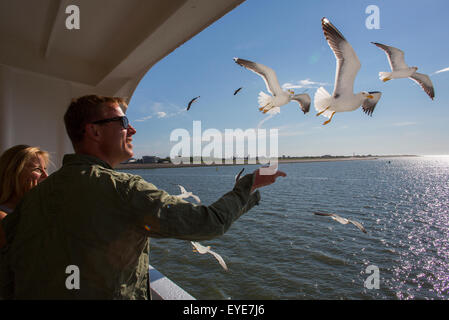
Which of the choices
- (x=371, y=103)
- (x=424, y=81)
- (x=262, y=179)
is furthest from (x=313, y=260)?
(x=262, y=179)

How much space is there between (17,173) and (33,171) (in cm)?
8

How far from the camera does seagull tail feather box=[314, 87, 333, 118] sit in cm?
141

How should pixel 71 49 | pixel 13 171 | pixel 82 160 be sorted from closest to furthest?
1. pixel 82 160
2. pixel 13 171
3. pixel 71 49

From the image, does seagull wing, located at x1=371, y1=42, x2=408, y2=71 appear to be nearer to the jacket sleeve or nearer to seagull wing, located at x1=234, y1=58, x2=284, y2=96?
seagull wing, located at x1=234, y1=58, x2=284, y2=96

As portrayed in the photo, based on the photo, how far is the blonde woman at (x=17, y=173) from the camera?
1396 millimetres

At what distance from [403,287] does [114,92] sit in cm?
937

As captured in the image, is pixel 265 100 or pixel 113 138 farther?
pixel 265 100

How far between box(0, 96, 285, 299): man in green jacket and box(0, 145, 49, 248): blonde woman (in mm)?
822

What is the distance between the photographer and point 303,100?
182cm

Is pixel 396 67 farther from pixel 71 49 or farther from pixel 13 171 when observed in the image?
pixel 71 49
